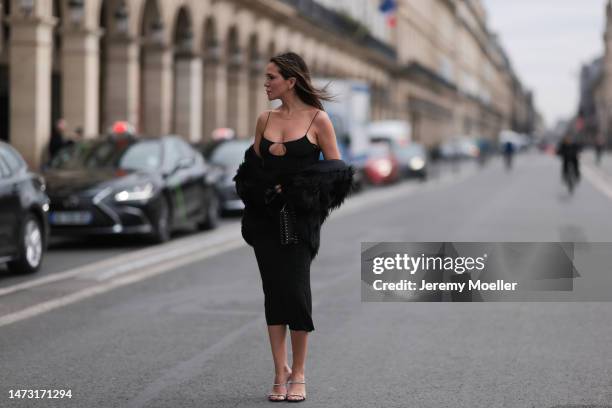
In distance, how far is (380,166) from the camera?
40469 mm

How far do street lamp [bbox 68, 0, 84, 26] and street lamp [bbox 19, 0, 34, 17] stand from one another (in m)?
2.07

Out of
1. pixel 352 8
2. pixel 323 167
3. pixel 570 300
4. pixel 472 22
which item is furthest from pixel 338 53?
pixel 472 22

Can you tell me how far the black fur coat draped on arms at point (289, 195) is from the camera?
6.09 m

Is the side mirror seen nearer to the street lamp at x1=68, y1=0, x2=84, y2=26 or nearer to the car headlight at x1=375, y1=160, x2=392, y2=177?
the street lamp at x1=68, y1=0, x2=84, y2=26

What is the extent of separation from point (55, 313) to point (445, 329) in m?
2.98

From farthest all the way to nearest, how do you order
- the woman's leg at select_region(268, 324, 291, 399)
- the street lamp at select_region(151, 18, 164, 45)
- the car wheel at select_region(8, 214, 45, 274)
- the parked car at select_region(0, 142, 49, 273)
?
the street lamp at select_region(151, 18, 164, 45) < the car wheel at select_region(8, 214, 45, 274) < the parked car at select_region(0, 142, 49, 273) < the woman's leg at select_region(268, 324, 291, 399)

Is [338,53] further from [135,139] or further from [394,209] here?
[135,139]

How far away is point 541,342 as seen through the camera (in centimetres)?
839

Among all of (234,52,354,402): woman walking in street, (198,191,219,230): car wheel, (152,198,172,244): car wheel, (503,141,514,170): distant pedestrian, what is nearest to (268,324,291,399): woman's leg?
(234,52,354,402): woman walking in street

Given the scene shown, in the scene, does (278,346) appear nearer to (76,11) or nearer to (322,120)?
(322,120)

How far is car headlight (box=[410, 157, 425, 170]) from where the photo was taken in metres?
45.5

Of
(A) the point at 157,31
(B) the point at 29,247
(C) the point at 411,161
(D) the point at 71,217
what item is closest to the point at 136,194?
(D) the point at 71,217

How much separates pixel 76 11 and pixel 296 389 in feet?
73.6

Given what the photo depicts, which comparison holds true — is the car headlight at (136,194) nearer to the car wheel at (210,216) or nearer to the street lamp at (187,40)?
the car wheel at (210,216)
